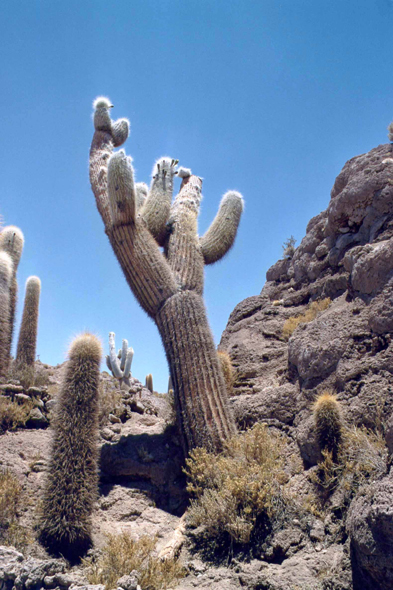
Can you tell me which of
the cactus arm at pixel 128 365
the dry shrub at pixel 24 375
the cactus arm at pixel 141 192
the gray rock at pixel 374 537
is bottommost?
the gray rock at pixel 374 537

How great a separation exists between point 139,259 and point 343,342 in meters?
3.64

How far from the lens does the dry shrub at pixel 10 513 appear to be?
15.1ft

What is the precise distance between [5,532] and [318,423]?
3815mm

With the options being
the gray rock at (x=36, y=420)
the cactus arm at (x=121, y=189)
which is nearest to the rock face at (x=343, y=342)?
the gray rock at (x=36, y=420)

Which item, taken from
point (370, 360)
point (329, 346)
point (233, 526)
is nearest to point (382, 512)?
point (233, 526)

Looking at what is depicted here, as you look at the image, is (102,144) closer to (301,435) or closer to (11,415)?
(11,415)

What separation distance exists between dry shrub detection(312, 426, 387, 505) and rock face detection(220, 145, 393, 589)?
228 millimetres

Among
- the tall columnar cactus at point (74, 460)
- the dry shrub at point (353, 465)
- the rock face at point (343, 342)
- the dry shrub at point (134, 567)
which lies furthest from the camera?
the tall columnar cactus at point (74, 460)

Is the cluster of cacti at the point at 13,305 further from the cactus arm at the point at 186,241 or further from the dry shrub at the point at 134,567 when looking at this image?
the dry shrub at the point at 134,567

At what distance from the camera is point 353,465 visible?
14.5 ft

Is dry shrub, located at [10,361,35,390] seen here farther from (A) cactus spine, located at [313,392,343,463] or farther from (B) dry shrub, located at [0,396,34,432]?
(A) cactus spine, located at [313,392,343,463]

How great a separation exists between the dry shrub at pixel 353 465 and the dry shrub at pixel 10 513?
134 inches

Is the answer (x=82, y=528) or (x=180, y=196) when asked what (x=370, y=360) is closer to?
(x=82, y=528)

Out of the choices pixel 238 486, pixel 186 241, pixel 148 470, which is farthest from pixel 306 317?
Result: pixel 238 486
